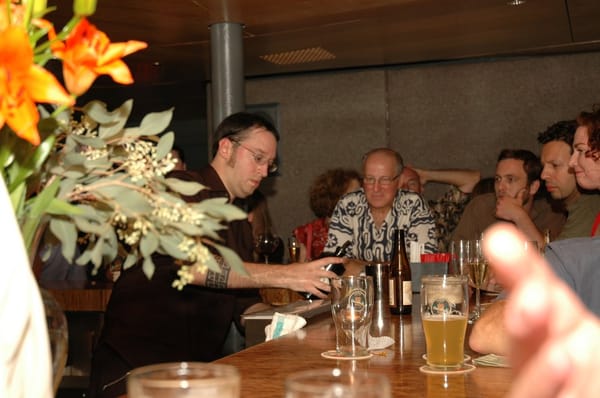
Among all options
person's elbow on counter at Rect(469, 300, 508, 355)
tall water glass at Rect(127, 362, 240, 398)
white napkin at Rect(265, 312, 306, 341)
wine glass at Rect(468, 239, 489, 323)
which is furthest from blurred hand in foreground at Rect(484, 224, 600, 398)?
wine glass at Rect(468, 239, 489, 323)

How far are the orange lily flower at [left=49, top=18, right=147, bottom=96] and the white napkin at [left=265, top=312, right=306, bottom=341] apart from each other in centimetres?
142

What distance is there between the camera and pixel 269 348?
182 centimetres

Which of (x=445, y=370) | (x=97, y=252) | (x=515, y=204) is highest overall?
(x=515, y=204)

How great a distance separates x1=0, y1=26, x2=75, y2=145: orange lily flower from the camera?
0.76 metres

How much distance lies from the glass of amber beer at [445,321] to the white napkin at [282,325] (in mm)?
611

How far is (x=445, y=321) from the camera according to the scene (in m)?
1.61

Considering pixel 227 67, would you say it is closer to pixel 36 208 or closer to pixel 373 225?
pixel 373 225

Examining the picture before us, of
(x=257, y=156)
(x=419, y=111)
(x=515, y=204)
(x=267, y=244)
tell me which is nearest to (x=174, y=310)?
(x=257, y=156)

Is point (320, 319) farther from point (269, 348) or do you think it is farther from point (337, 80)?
point (337, 80)

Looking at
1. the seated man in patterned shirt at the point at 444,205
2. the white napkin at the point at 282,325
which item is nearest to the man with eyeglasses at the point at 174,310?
the white napkin at the point at 282,325

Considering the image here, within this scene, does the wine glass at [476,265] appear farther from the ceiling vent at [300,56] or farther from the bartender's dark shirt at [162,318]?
the ceiling vent at [300,56]

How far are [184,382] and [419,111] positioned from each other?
7.24 m

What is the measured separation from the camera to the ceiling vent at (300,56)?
275 inches

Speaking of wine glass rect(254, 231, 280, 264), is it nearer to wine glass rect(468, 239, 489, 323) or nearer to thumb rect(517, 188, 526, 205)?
thumb rect(517, 188, 526, 205)
